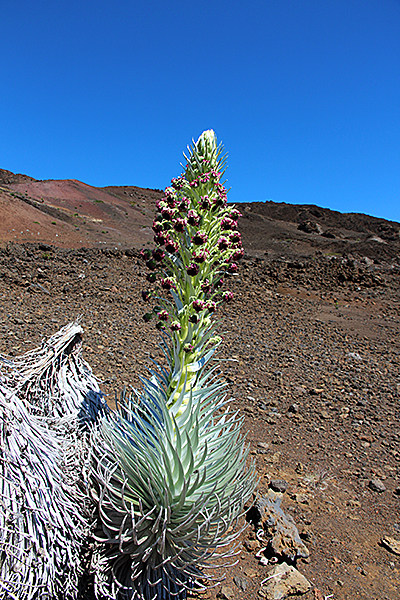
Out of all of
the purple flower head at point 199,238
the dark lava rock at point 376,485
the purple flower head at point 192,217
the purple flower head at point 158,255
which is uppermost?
the purple flower head at point 192,217

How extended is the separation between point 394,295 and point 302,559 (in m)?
7.90

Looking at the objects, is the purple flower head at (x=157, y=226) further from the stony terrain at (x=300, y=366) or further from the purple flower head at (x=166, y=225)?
the stony terrain at (x=300, y=366)

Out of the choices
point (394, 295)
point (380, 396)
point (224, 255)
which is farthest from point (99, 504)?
point (394, 295)

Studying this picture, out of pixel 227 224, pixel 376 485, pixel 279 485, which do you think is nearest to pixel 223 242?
pixel 227 224

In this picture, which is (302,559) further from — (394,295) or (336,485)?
(394,295)

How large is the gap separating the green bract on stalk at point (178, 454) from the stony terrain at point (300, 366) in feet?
0.99

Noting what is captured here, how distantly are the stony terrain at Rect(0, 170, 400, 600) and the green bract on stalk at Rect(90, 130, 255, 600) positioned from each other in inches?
11.9

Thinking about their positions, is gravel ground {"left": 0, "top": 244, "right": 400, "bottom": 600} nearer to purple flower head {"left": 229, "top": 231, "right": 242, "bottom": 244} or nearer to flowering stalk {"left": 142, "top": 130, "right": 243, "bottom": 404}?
flowering stalk {"left": 142, "top": 130, "right": 243, "bottom": 404}

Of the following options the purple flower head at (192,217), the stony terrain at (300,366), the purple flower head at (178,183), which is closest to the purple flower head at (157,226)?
the purple flower head at (192,217)

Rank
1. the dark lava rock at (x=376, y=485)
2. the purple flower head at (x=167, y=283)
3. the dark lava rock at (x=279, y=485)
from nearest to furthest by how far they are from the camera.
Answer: the purple flower head at (x=167, y=283), the dark lava rock at (x=279, y=485), the dark lava rock at (x=376, y=485)

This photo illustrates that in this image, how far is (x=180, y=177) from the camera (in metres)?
1.61

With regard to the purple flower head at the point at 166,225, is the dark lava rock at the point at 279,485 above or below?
below

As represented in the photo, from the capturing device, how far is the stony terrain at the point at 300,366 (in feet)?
6.56

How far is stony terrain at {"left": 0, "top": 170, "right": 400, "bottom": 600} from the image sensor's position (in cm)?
200
